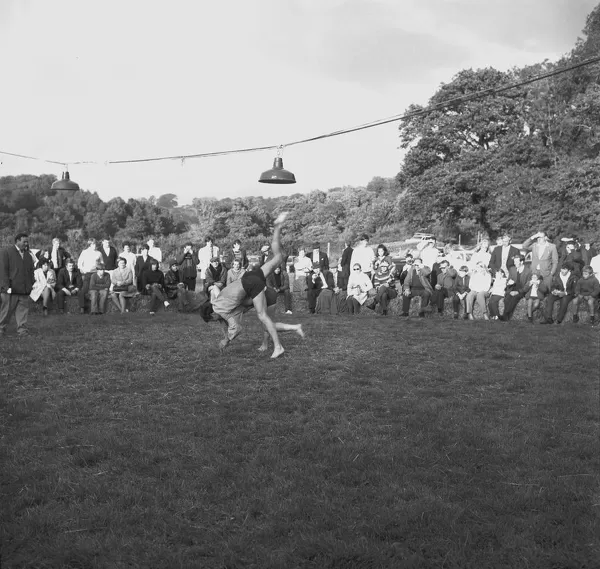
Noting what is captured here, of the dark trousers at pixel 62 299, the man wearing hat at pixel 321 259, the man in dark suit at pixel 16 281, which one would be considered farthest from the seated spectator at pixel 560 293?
the dark trousers at pixel 62 299

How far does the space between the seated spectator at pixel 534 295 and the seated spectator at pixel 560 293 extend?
0.13 meters

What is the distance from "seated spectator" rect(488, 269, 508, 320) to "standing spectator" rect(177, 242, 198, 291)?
7.32 m

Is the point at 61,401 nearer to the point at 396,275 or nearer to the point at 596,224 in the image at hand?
the point at 396,275

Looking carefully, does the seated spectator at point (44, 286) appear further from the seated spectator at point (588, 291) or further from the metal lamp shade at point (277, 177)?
the seated spectator at point (588, 291)

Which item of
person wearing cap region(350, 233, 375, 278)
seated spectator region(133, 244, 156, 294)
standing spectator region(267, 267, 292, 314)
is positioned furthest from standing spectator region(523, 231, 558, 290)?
seated spectator region(133, 244, 156, 294)

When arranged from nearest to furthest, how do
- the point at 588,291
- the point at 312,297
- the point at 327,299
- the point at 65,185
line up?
the point at 65,185, the point at 588,291, the point at 327,299, the point at 312,297

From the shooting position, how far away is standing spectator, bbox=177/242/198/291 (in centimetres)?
1789

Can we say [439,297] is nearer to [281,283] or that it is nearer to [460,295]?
[460,295]

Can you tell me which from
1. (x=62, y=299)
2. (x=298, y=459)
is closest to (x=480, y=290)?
(x=62, y=299)

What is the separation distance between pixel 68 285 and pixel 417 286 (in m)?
8.15

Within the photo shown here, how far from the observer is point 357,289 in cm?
1625

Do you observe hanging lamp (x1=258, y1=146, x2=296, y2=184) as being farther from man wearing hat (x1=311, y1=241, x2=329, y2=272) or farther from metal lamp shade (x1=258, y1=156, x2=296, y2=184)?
man wearing hat (x1=311, y1=241, x2=329, y2=272)

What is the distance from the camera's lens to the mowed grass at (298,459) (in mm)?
4082

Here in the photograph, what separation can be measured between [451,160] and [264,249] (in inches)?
968
